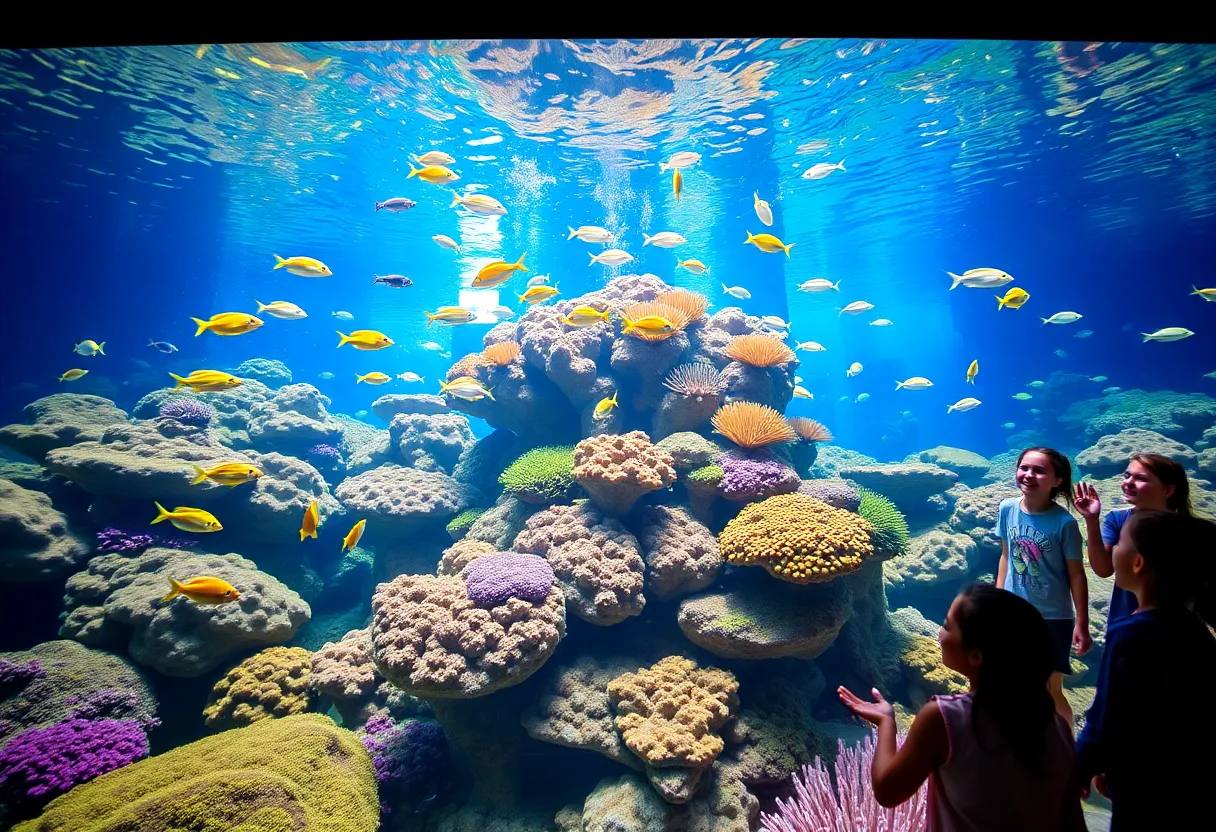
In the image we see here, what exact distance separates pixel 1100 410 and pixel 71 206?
180ft

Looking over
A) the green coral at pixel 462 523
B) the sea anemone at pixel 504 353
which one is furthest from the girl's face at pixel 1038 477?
the sea anemone at pixel 504 353

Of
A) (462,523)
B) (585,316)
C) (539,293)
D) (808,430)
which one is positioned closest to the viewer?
(585,316)

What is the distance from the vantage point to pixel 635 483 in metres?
5.62

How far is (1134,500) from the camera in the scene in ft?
9.27

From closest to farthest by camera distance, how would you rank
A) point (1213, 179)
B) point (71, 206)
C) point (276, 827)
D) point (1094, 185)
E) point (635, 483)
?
point (276, 827) < point (635, 483) < point (1213, 179) < point (1094, 185) < point (71, 206)

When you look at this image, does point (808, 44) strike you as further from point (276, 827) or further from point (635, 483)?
point (276, 827)

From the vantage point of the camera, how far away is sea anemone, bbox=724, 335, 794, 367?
7.34m

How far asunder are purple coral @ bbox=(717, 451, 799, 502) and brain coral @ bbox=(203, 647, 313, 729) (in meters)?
5.80

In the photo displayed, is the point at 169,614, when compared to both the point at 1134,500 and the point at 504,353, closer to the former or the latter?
the point at 504,353

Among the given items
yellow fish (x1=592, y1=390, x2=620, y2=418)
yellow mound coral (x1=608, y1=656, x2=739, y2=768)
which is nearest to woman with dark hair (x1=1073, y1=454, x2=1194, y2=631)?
yellow mound coral (x1=608, y1=656, x2=739, y2=768)

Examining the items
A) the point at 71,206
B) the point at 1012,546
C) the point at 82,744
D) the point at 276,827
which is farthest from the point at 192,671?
the point at 71,206

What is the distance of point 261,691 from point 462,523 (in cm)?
352

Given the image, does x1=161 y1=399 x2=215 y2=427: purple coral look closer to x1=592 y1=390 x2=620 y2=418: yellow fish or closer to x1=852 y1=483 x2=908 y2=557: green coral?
x1=592 y1=390 x2=620 y2=418: yellow fish

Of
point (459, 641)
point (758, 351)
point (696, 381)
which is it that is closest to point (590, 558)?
point (459, 641)
